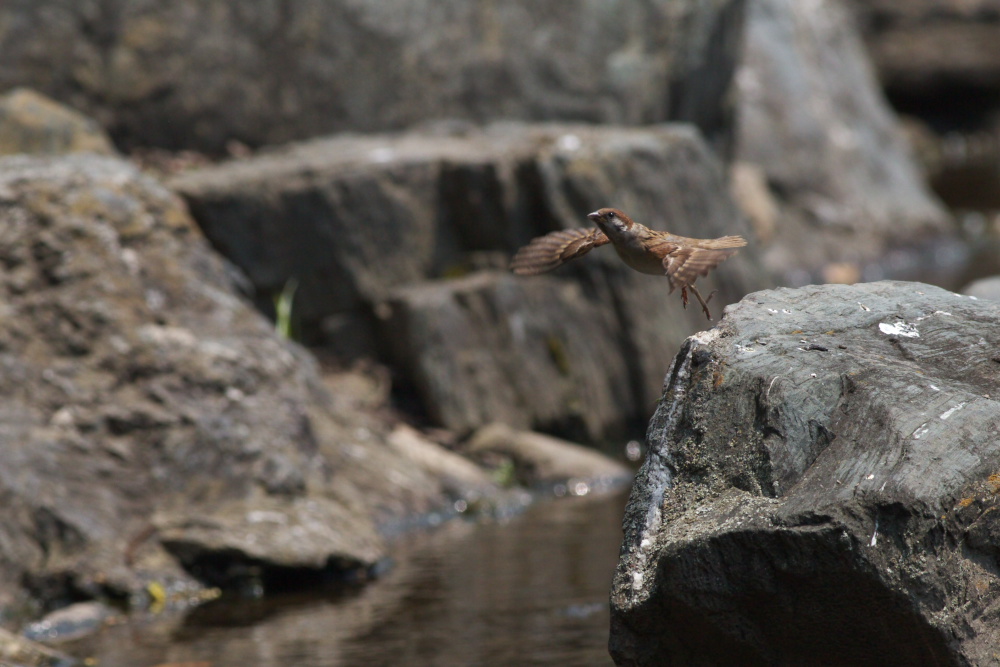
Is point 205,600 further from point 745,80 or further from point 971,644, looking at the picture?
point 745,80

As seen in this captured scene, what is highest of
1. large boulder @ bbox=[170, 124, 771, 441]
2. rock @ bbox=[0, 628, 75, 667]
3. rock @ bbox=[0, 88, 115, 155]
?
rock @ bbox=[0, 88, 115, 155]

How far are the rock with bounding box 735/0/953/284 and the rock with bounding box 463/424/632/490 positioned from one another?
635cm

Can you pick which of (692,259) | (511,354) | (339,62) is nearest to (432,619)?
(692,259)

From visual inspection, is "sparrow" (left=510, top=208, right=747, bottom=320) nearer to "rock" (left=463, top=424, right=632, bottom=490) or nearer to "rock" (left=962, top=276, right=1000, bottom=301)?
"rock" (left=962, top=276, right=1000, bottom=301)

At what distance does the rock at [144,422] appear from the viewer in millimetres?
6230

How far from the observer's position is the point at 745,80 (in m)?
16.9

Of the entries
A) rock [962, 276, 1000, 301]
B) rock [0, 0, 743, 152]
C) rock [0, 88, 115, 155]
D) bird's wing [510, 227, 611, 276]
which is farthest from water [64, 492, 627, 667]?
rock [0, 0, 743, 152]

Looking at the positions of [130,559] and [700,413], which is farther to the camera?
[130,559]

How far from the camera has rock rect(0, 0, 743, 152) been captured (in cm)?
945

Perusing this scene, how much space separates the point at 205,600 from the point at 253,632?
2.09 ft

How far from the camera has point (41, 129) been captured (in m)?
8.56

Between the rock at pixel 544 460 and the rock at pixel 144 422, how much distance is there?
0.66 m

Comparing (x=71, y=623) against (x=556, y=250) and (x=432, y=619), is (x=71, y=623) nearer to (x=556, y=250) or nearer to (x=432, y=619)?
(x=432, y=619)

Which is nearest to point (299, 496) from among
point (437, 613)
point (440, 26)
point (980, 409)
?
point (437, 613)
